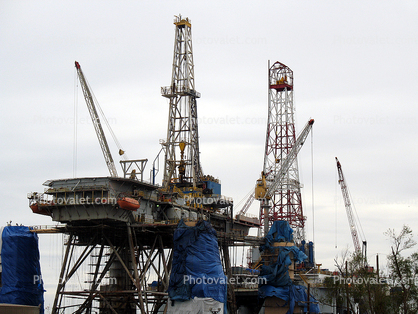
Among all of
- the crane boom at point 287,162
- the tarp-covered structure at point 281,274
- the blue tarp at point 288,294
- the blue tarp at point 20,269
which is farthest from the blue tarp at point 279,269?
the blue tarp at point 20,269

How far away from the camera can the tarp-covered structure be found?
4274 inches

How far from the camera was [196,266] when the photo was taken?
289 ft

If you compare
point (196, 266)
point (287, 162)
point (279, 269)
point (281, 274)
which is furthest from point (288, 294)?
point (287, 162)

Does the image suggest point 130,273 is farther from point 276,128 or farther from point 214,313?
point 276,128

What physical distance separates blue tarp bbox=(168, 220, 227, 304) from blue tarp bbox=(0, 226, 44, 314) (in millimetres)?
25968

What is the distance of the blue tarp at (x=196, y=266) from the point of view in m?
86.8

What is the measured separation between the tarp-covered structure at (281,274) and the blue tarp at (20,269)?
117 feet

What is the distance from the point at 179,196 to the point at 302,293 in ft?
88.5

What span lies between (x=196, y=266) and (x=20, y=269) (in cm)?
2993

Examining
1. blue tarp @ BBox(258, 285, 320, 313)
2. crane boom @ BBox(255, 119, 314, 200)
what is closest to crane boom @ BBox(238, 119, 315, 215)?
crane boom @ BBox(255, 119, 314, 200)

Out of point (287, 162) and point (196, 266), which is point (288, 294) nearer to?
point (196, 266)

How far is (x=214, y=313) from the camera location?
8662cm

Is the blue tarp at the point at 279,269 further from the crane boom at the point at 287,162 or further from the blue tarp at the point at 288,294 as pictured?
the crane boom at the point at 287,162

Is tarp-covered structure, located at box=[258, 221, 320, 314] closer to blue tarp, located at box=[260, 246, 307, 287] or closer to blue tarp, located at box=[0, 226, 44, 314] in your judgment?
blue tarp, located at box=[260, 246, 307, 287]
